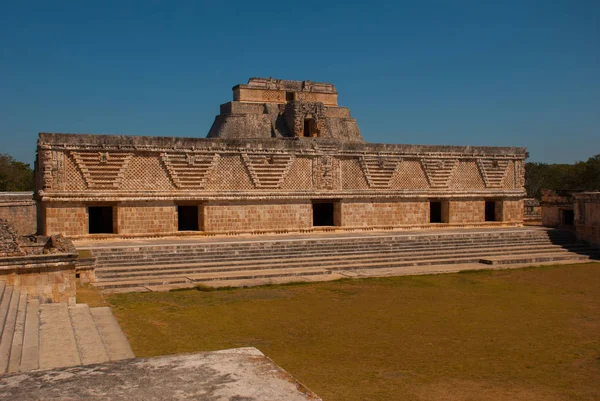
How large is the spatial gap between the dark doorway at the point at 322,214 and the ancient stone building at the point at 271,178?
0.04m

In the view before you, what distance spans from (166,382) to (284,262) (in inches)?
472

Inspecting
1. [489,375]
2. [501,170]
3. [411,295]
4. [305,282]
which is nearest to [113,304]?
[305,282]

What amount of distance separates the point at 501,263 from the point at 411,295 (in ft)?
17.4

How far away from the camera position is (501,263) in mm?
15797

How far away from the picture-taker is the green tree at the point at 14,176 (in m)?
39.0

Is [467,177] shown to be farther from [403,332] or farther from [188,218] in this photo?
[403,332]

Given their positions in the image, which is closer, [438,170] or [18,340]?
[18,340]

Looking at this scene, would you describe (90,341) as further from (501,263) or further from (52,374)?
(501,263)

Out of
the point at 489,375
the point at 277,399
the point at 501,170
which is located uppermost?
the point at 501,170

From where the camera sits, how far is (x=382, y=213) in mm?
20422

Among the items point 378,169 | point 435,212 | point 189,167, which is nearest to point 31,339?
point 189,167

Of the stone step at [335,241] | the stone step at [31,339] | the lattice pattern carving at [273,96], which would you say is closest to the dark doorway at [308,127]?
the lattice pattern carving at [273,96]

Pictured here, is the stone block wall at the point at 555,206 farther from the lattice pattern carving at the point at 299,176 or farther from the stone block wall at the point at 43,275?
the stone block wall at the point at 43,275

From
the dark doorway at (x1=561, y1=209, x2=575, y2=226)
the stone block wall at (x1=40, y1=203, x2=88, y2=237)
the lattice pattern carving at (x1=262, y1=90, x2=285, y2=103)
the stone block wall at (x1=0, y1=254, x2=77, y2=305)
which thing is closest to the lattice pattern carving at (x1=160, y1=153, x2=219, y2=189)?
the stone block wall at (x1=40, y1=203, x2=88, y2=237)
